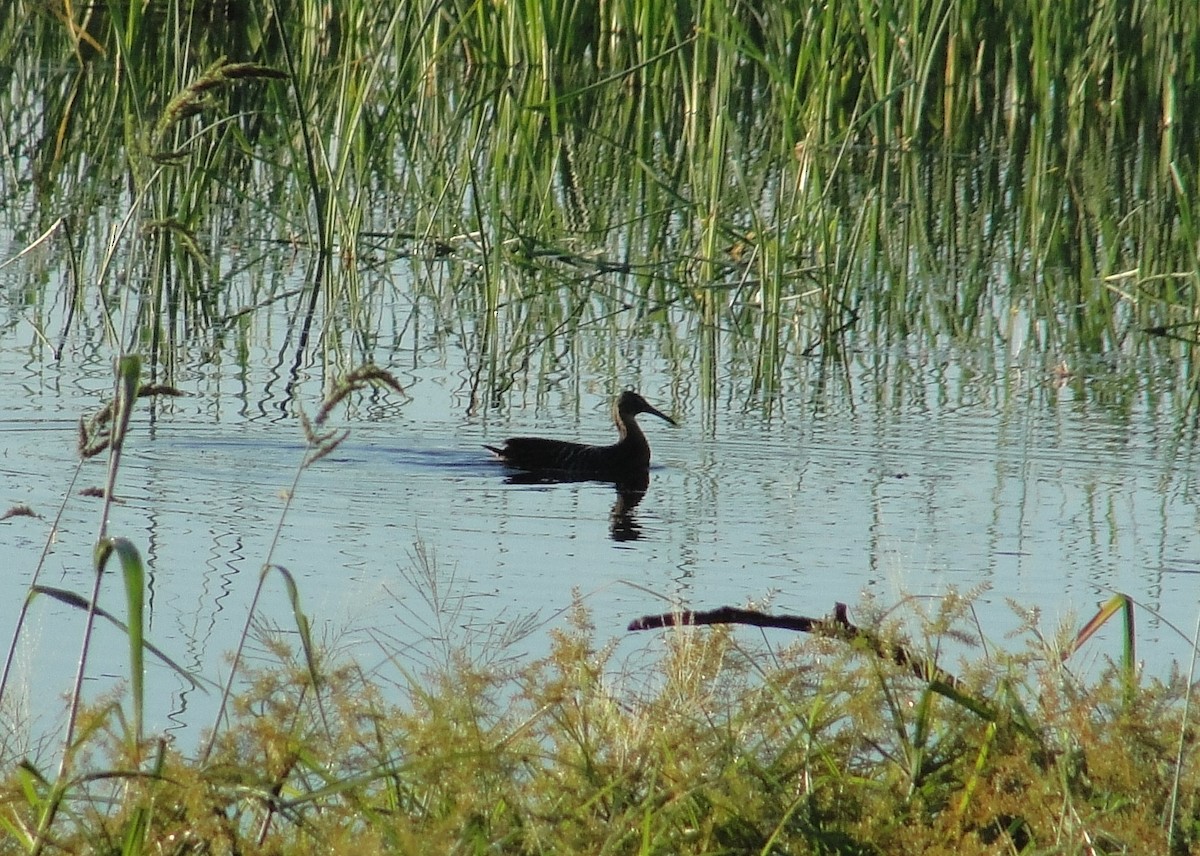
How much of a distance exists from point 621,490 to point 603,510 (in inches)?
12.6

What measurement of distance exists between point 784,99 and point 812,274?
0.92 meters

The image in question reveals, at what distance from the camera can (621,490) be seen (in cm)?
711

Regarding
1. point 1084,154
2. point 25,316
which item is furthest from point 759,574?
point 1084,154

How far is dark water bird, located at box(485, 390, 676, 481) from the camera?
7223 millimetres

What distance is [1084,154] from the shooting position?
14.0 metres

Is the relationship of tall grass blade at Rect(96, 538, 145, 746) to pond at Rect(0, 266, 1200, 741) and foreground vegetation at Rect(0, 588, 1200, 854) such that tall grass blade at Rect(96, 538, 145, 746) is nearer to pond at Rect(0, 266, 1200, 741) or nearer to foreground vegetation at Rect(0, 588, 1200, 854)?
foreground vegetation at Rect(0, 588, 1200, 854)

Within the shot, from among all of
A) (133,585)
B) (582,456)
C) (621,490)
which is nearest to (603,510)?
(621,490)

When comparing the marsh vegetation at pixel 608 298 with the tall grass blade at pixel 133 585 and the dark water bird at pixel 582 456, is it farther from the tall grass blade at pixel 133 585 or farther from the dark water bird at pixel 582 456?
the dark water bird at pixel 582 456

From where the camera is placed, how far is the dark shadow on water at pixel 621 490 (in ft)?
21.0

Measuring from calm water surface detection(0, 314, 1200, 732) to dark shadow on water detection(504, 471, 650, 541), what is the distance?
26 millimetres

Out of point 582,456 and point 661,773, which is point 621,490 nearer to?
point 582,456

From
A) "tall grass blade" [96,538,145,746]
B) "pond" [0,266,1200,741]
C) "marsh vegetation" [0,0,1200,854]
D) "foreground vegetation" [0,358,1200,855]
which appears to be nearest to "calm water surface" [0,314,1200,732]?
"pond" [0,266,1200,741]

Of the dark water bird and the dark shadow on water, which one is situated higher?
the dark water bird

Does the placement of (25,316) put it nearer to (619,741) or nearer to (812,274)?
(812,274)
